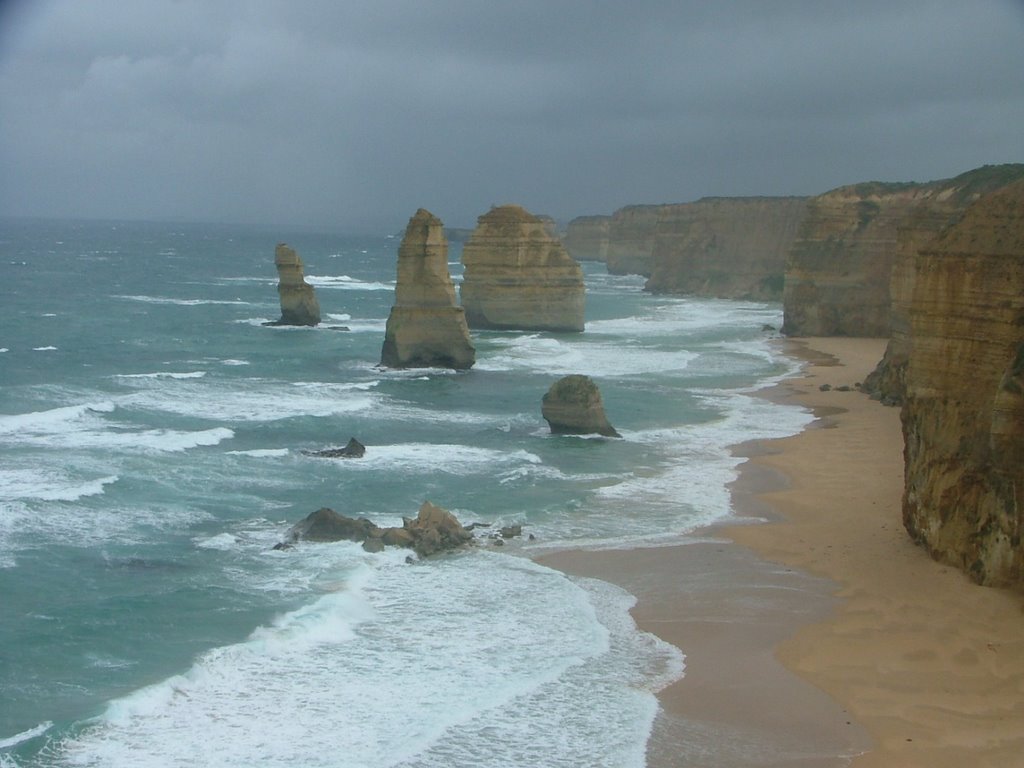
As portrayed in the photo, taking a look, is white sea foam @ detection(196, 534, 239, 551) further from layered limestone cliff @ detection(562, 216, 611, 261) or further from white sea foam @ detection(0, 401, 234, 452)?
layered limestone cliff @ detection(562, 216, 611, 261)

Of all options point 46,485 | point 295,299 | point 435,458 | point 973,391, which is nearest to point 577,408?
point 435,458

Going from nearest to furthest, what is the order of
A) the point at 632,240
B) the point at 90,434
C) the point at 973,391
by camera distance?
the point at 973,391 → the point at 90,434 → the point at 632,240

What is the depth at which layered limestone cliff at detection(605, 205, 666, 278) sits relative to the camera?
127613 mm

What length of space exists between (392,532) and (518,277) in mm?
39197

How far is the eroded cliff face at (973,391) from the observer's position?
661 inches

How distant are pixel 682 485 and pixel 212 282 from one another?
80958 millimetres

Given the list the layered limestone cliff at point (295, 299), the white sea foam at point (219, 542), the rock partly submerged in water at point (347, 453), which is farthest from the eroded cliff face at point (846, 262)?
the white sea foam at point (219, 542)

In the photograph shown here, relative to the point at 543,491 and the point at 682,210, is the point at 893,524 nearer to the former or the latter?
the point at 543,491

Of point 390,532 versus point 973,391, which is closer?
point 973,391

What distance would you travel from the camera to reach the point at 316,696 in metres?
14.2

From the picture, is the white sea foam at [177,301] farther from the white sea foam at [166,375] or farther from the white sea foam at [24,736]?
the white sea foam at [24,736]

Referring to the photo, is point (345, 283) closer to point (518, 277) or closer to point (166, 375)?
point (518, 277)

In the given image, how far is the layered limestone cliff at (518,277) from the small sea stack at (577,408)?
88.6ft

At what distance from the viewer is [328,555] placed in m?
20.1
